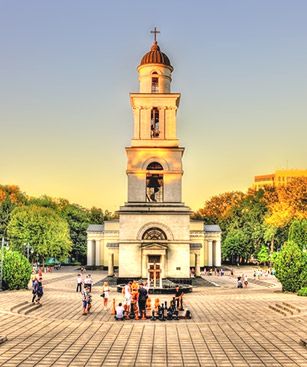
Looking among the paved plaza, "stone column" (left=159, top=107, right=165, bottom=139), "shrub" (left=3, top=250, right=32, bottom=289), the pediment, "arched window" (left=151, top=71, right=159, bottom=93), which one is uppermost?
"arched window" (left=151, top=71, right=159, bottom=93)

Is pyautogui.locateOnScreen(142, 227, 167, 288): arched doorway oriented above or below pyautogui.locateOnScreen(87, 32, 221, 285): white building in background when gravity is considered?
below

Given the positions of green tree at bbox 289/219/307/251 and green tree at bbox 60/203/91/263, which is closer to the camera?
green tree at bbox 289/219/307/251

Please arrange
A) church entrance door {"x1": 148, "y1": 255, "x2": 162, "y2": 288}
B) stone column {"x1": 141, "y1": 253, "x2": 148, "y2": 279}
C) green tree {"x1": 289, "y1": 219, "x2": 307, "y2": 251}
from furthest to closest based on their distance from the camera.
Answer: green tree {"x1": 289, "y1": 219, "x2": 307, "y2": 251}, stone column {"x1": 141, "y1": 253, "x2": 148, "y2": 279}, church entrance door {"x1": 148, "y1": 255, "x2": 162, "y2": 288}

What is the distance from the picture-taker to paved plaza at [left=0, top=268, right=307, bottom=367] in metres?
16.3

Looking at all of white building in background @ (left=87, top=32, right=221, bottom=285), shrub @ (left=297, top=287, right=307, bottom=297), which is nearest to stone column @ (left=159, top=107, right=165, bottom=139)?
white building in background @ (left=87, top=32, right=221, bottom=285)

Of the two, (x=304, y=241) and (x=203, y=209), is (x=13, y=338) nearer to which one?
(x=304, y=241)

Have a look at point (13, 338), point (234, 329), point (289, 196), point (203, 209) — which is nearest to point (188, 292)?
point (234, 329)

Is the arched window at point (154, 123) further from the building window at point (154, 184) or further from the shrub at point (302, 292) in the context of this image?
the shrub at point (302, 292)

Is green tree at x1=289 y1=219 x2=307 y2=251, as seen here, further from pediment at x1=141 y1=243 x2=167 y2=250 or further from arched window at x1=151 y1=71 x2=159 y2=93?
arched window at x1=151 y1=71 x2=159 y2=93

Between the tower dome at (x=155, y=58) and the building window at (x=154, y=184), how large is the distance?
10.4m

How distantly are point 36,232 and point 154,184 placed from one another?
32.7 meters

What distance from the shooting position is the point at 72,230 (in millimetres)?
98312

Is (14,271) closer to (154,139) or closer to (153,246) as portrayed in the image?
(153,246)

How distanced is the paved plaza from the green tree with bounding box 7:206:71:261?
158ft
